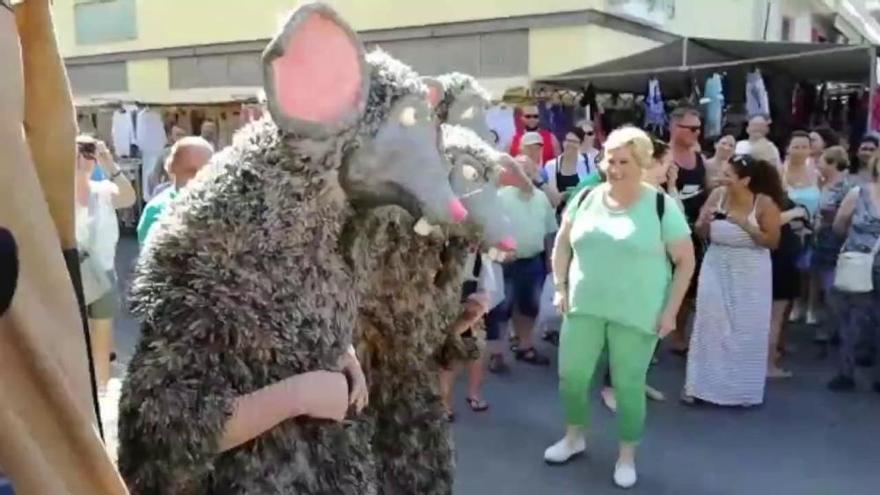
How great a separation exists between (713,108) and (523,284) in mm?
4158

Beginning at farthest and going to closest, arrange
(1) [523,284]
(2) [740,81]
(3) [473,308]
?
(2) [740,81]
(1) [523,284]
(3) [473,308]

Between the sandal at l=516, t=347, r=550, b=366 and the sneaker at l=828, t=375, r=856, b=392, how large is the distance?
1855mm

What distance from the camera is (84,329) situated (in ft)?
3.79

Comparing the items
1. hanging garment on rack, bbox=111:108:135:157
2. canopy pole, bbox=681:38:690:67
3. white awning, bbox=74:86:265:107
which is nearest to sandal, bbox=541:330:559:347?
canopy pole, bbox=681:38:690:67

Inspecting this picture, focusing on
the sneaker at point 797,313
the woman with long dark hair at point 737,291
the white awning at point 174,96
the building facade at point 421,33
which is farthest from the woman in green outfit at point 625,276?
the white awning at point 174,96

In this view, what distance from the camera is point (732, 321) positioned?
5.93m

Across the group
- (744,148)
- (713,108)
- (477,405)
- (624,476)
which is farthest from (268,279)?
(713,108)

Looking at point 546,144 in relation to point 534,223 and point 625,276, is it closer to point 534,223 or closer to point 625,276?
point 534,223

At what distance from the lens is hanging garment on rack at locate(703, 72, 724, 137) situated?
9.80 m

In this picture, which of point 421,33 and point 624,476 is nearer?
point 624,476

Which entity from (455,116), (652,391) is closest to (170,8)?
(652,391)

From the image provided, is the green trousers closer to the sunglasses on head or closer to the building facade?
the sunglasses on head

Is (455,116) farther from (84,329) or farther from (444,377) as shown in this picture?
(84,329)

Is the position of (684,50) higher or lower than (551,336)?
higher
